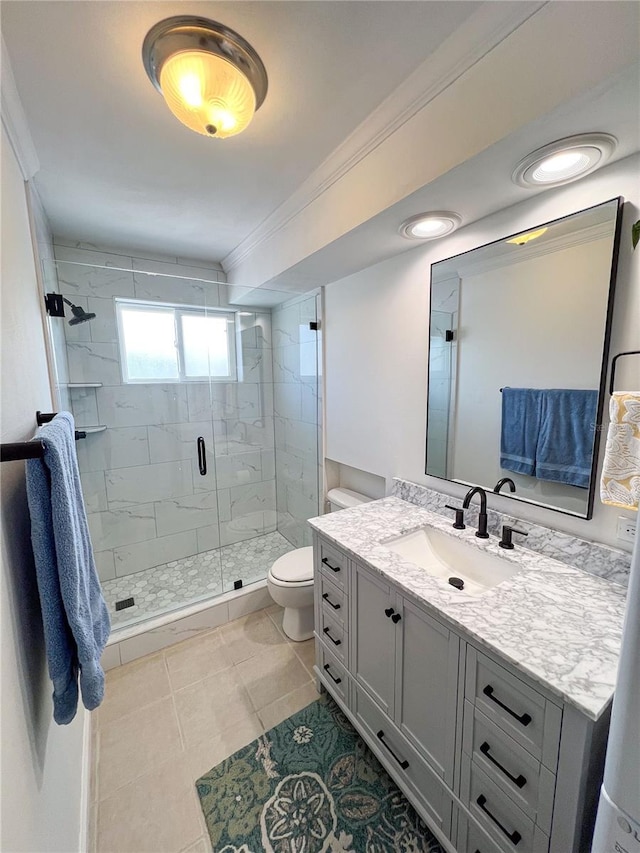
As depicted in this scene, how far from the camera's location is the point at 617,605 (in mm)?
1019

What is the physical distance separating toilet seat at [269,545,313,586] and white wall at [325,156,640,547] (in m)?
0.71

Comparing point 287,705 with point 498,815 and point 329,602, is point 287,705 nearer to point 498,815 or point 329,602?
point 329,602

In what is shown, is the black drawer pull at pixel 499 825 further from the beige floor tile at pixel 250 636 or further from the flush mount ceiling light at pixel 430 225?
the flush mount ceiling light at pixel 430 225

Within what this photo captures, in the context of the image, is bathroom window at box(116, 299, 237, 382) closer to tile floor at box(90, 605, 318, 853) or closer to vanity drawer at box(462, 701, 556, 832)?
tile floor at box(90, 605, 318, 853)

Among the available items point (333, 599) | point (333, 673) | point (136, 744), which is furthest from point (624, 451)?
point (136, 744)

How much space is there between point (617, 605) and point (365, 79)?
6.08 feet

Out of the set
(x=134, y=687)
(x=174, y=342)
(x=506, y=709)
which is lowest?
(x=134, y=687)

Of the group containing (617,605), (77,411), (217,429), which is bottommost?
(617,605)

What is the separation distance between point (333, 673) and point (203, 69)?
92.0 inches

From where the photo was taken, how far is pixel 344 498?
2.41m

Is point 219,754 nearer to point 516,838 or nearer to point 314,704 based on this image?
point 314,704

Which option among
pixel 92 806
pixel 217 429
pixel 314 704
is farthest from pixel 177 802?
pixel 217 429

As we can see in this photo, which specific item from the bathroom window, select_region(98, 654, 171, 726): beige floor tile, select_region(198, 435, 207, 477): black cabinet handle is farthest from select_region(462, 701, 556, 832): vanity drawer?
the bathroom window

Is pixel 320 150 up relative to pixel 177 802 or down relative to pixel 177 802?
up
